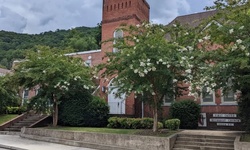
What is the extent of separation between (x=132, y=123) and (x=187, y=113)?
3.51 meters

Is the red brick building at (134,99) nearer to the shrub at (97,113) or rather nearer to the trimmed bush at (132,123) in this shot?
the shrub at (97,113)

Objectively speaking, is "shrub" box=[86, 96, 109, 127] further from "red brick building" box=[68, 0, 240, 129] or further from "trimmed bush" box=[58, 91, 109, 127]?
"red brick building" box=[68, 0, 240, 129]

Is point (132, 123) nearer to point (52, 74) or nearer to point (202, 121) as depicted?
point (202, 121)

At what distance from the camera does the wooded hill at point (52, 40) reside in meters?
40.2

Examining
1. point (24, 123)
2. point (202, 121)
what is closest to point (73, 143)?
point (24, 123)

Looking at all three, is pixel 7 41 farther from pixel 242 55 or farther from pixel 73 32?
pixel 242 55

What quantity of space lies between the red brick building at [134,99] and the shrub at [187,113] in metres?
0.74

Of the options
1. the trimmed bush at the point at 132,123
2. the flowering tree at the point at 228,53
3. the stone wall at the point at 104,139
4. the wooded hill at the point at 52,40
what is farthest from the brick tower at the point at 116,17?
the wooded hill at the point at 52,40

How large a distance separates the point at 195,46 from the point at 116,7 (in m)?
10.7

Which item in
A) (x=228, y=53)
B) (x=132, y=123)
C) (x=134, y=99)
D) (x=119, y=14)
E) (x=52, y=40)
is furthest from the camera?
(x=52, y=40)

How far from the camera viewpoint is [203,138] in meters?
10.7

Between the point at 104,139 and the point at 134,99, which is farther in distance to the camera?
the point at 134,99

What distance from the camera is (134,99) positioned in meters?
18.0

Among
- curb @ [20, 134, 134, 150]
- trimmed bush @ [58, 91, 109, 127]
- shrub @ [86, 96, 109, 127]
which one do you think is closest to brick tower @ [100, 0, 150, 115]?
shrub @ [86, 96, 109, 127]
